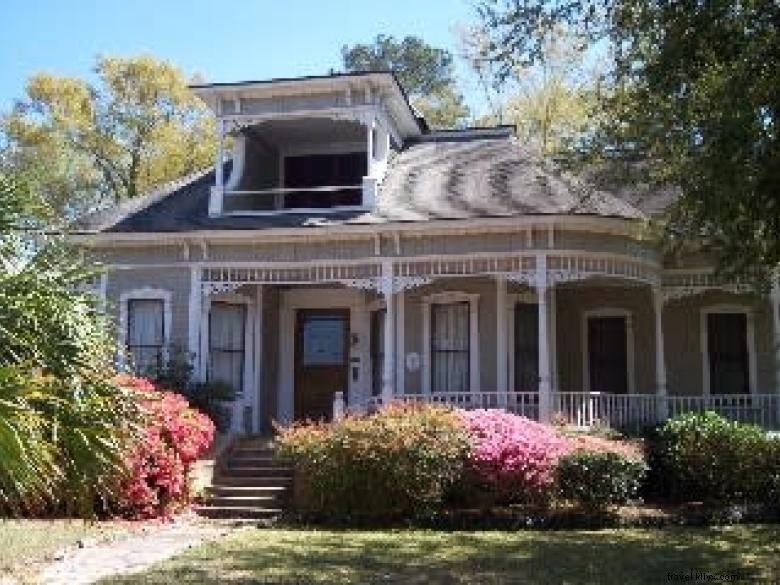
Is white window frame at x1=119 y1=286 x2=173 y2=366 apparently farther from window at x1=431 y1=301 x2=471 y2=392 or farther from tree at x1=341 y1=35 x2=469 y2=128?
tree at x1=341 y1=35 x2=469 y2=128

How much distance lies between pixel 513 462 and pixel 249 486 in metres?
4.79

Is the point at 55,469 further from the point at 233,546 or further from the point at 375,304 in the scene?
the point at 375,304

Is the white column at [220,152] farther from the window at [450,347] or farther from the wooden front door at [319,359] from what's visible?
the window at [450,347]

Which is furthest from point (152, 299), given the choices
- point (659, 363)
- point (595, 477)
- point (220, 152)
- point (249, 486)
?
point (659, 363)

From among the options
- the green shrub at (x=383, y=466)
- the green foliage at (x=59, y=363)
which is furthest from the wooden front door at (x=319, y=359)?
the green foliage at (x=59, y=363)

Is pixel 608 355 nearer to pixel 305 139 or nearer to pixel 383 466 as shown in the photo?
pixel 383 466

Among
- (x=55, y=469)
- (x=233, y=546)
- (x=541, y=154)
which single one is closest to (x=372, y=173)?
(x=541, y=154)

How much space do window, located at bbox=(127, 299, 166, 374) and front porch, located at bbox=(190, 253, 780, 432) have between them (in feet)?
3.27

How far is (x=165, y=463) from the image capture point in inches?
630

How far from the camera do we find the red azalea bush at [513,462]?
15656mm

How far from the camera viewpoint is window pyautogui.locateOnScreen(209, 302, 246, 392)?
71.3ft

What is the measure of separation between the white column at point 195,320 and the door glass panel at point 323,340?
2.71 meters

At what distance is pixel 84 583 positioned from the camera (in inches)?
402

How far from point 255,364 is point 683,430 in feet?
29.7
